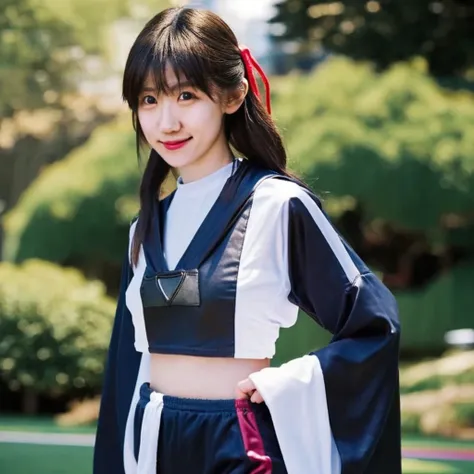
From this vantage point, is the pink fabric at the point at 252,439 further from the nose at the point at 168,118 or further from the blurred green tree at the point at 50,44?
the blurred green tree at the point at 50,44

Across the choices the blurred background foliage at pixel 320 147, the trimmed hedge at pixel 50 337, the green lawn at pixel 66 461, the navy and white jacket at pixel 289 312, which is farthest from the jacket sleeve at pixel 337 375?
the blurred background foliage at pixel 320 147

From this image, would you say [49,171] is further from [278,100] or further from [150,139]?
[150,139]

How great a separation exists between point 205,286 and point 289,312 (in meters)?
0.17

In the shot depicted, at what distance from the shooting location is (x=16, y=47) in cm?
702

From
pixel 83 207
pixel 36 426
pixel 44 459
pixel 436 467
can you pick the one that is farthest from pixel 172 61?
pixel 83 207

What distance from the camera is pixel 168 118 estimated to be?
6.19 feet

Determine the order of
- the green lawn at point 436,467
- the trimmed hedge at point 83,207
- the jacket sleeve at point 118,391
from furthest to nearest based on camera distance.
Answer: the trimmed hedge at point 83,207, the green lawn at point 436,467, the jacket sleeve at point 118,391

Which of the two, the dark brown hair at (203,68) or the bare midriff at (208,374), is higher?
the dark brown hair at (203,68)

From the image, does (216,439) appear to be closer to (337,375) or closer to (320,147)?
(337,375)

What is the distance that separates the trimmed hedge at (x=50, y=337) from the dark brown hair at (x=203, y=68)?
458 cm

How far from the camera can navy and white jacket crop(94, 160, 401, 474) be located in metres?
1.78

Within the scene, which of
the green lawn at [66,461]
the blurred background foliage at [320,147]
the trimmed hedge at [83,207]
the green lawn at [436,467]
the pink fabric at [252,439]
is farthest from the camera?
the trimmed hedge at [83,207]

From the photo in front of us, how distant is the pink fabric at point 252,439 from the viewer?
69.1 inches

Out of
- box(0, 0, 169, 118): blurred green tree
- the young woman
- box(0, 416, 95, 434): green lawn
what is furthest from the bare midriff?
box(0, 0, 169, 118): blurred green tree
